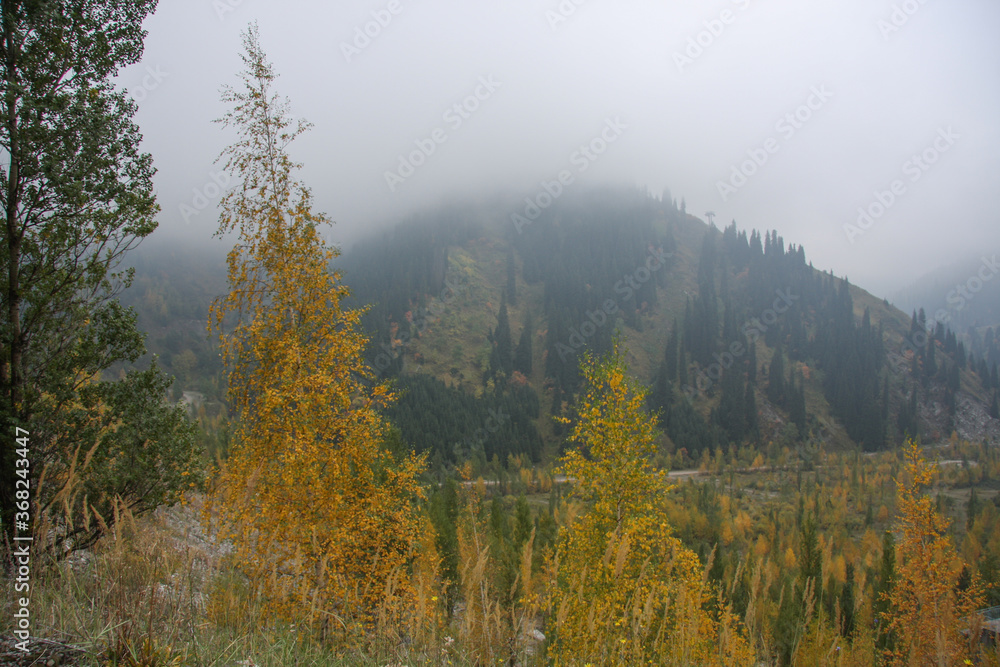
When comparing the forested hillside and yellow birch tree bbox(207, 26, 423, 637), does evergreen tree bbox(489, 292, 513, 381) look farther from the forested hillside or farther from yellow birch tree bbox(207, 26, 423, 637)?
yellow birch tree bbox(207, 26, 423, 637)

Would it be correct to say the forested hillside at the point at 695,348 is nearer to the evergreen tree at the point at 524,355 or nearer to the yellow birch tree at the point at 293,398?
the evergreen tree at the point at 524,355

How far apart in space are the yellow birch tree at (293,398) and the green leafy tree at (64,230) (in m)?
1.45

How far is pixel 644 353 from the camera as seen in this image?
15750 cm

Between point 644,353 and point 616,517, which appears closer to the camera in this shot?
point 616,517

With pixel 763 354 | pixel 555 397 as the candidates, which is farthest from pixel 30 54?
pixel 763 354

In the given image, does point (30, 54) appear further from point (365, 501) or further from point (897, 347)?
point (897, 347)

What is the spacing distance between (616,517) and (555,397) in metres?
116

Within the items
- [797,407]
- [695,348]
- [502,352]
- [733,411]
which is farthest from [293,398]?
[695,348]

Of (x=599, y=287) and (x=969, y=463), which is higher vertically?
(x=599, y=287)
